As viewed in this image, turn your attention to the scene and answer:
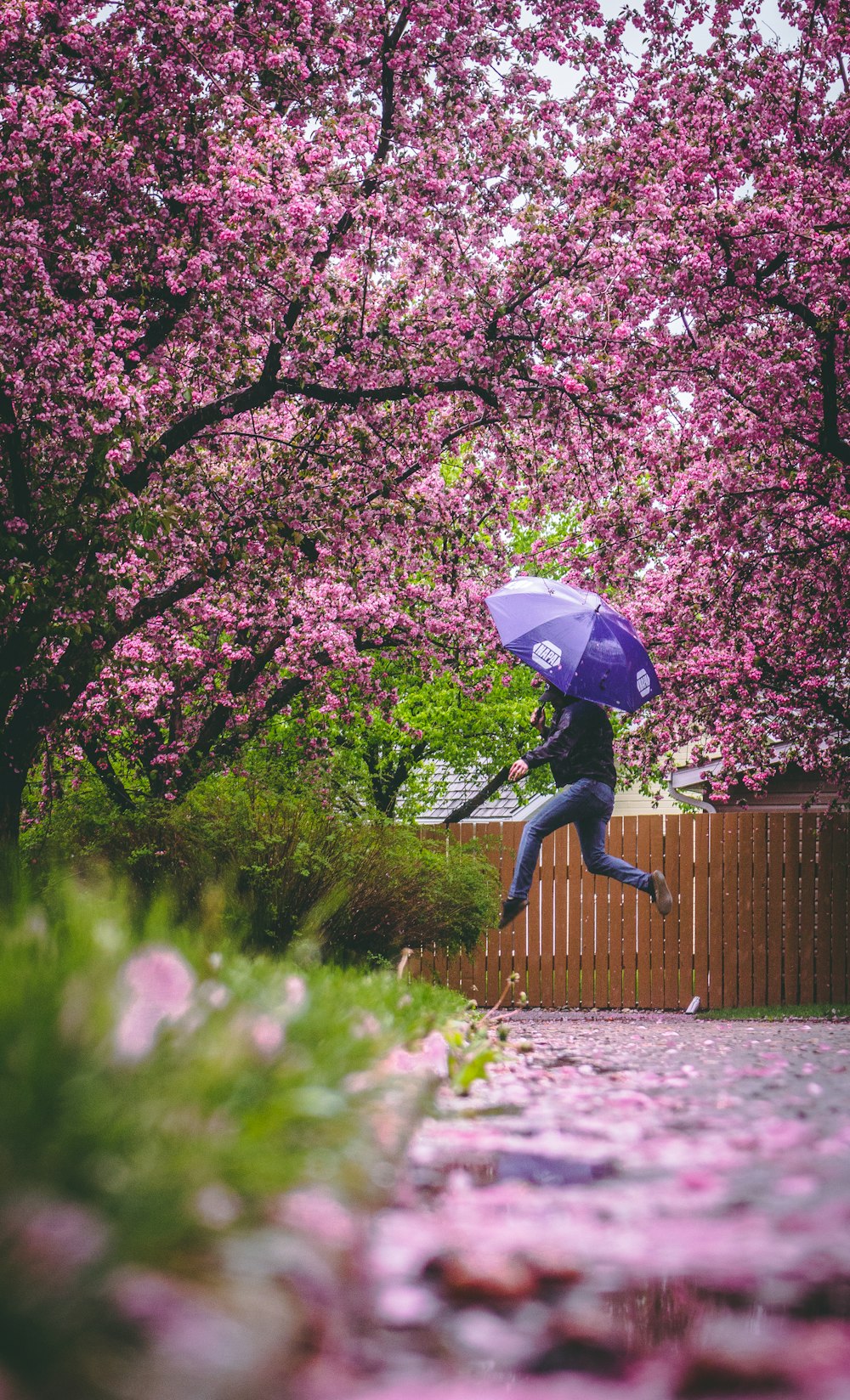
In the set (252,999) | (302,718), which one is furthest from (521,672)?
(252,999)

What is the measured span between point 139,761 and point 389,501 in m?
4.15

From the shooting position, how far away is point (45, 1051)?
1349 mm

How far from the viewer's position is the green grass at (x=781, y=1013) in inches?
441

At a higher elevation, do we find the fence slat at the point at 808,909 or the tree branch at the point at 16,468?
the tree branch at the point at 16,468

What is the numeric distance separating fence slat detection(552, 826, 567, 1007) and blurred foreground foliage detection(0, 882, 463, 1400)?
1189cm

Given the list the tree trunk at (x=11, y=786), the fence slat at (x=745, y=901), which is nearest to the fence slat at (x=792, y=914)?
the fence slat at (x=745, y=901)

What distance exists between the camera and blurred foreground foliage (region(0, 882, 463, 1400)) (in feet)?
3.06

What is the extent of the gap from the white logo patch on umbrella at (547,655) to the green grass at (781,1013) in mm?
5592

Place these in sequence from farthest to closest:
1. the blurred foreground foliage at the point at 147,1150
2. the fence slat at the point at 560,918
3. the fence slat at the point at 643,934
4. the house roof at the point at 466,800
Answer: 1. the house roof at the point at 466,800
2. the fence slat at the point at 560,918
3. the fence slat at the point at 643,934
4. the blurred foreground foliage at the point at 147,1150

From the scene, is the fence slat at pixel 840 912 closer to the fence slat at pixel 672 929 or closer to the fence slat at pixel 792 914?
the fence slat at pixel 792 914

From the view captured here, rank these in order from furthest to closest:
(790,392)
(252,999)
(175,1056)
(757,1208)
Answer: (790,392), (252,999), (757,1208), (175,1056)

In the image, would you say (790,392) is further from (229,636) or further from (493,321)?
(229,636)

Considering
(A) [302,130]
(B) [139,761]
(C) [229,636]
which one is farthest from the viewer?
(B) [139,761]

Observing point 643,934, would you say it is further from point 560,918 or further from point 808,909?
point 808,909
